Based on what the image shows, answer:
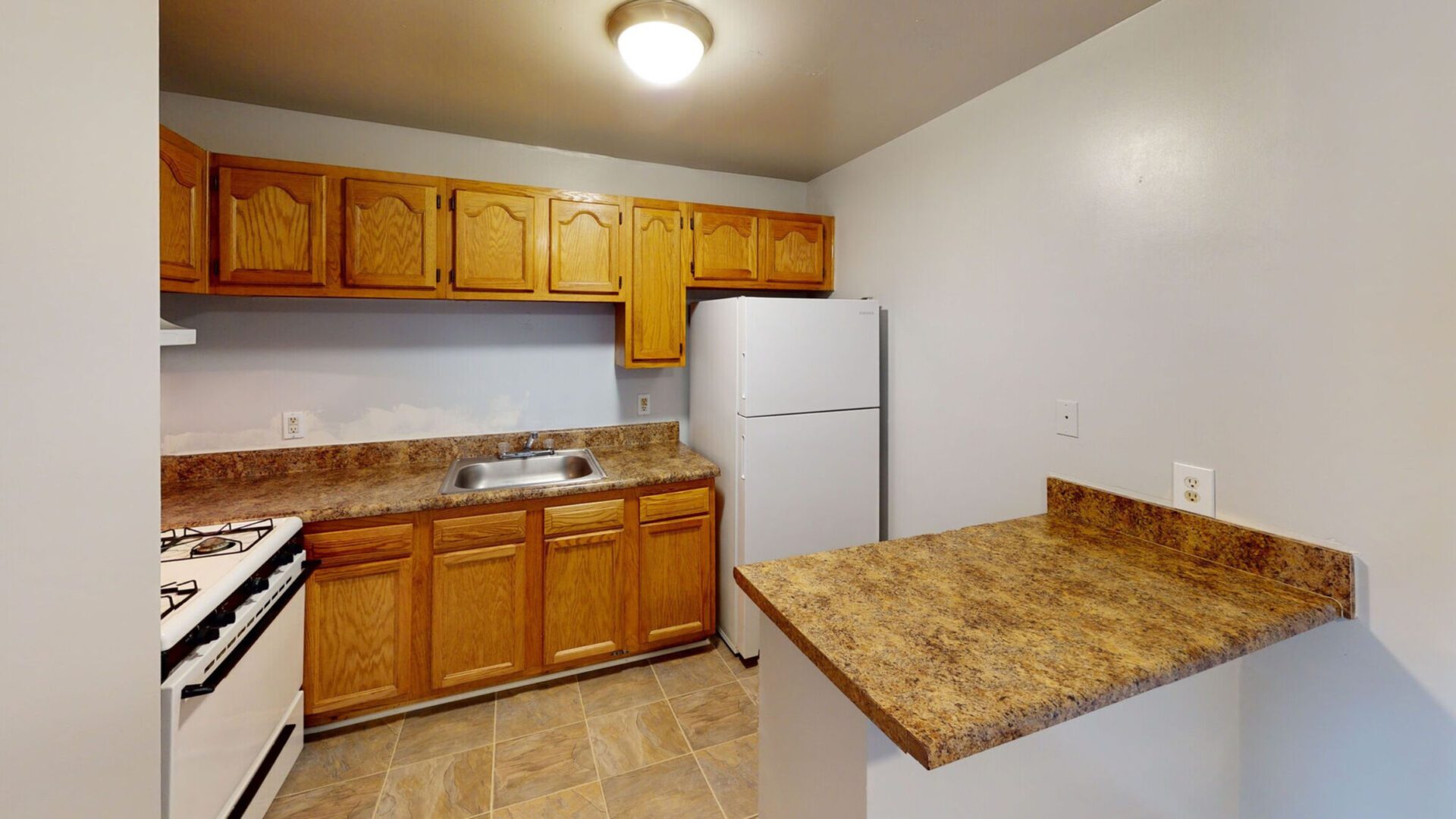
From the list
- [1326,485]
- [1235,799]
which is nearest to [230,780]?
[1235,799]

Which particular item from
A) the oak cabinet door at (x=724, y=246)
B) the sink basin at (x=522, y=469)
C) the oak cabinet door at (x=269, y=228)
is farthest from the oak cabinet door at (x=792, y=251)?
the oak cabinet door at (x=269, y=228)

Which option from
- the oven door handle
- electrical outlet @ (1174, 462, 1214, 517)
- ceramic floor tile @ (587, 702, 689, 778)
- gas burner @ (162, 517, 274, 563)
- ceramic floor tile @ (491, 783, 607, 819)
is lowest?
ceramic floor tile @ (491, 783, 607, 819)

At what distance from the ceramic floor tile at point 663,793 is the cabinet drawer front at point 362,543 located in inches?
42.7

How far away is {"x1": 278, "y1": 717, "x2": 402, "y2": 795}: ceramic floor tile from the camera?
1.78 metres

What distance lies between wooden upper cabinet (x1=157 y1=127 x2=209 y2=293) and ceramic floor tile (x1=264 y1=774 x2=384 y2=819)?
1.65m

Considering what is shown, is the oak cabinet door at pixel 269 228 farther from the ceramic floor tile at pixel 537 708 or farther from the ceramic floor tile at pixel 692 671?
the ceramic floor tile at pixel 692 671

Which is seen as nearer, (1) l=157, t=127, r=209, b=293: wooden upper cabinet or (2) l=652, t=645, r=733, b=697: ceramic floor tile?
(1) l=157, t=127, r=209, b=293: wooden upper cabinet

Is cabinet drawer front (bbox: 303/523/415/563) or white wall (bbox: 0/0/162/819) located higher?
white wall (bbox: 0/0/162/819)

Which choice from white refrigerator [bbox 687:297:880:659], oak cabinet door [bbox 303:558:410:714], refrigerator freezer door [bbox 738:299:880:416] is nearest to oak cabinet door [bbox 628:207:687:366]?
white refrigerator [bbox 687:297:880:659]

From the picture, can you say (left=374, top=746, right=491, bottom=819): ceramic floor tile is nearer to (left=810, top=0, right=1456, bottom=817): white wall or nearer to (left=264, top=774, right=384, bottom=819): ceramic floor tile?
(left=264, top=774, right=384, bottom=819): ceramic floor tile

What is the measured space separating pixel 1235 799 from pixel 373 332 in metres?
3.23

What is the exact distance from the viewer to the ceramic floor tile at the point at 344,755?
5.86ft

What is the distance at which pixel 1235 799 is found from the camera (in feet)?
4.27

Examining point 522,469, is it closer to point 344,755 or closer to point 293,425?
point 293,425
